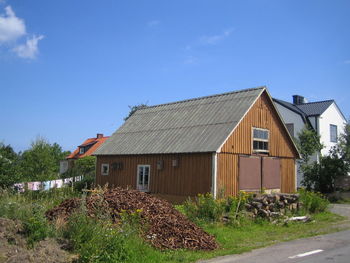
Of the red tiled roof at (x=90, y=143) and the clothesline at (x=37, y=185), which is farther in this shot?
the red tiled roof at (x=90, y=143)

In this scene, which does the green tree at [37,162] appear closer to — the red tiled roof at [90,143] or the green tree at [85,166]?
the green tree at [85,166]

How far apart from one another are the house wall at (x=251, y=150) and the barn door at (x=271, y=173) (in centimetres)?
43

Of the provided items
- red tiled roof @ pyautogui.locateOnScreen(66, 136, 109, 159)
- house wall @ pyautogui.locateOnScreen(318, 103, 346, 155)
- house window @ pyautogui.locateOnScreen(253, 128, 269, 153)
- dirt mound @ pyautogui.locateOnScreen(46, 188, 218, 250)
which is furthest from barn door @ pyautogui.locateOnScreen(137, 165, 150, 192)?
red tiled roof @ pyautogui.locateOnScreen(66, 136, 109, 159)

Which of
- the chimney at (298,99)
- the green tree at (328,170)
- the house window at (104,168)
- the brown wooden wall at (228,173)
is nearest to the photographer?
the brown wooden wall at (228,173)

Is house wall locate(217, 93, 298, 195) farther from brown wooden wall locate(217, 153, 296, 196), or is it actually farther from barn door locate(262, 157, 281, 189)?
barn door locate(262, 157, 281, 189)

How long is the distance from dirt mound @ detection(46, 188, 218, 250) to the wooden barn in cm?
737

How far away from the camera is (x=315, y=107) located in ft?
117

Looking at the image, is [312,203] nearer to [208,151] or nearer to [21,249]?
[208,151]

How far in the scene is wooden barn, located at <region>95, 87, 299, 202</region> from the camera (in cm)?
1908

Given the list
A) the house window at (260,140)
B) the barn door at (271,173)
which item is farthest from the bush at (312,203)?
the house window at (260,140)

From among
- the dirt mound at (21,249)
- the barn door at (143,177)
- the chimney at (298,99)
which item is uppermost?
the chimney at (298,99)

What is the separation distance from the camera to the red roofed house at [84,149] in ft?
175

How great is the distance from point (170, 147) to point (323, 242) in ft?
36.4

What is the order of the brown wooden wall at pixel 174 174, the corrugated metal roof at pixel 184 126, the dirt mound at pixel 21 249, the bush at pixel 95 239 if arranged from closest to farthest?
the dirt mound at pixel 21 249 < the bush at pixel 95 239 < the brown wooden wall at pixel 174 174 < the corrugated metal roof at pixel 184 126
